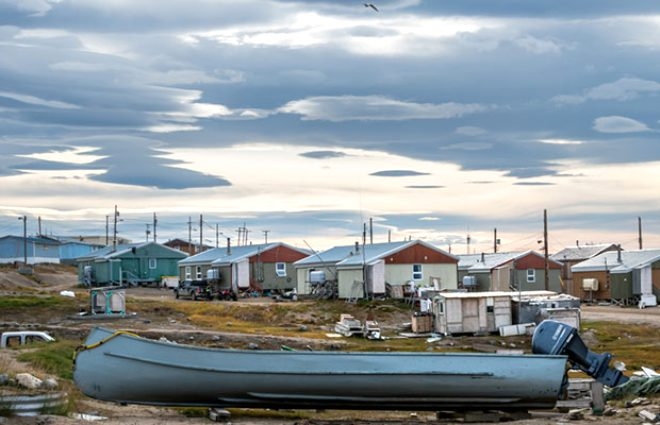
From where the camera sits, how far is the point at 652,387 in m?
21.2

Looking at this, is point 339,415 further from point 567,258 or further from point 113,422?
point 567,258

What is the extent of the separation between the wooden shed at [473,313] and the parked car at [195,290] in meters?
27.8

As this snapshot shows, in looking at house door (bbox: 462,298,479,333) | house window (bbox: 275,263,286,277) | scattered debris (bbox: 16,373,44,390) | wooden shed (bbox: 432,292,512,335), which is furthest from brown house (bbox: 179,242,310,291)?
scattered debris (bbox: 16,373,44,390)

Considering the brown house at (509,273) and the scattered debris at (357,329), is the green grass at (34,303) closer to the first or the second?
the scattered debris at (357,329)

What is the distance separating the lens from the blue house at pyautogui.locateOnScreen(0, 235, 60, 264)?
115688 mm

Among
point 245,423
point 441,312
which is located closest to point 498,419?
point 245,423

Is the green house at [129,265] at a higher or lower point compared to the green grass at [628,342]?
higher

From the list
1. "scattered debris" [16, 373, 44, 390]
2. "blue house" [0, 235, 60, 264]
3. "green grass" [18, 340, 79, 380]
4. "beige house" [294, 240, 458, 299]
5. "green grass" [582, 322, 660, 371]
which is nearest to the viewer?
"scattered debris" [16, 373, 44, 390]

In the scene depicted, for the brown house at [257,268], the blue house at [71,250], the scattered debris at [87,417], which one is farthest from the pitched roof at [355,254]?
the blue house at [71,250]

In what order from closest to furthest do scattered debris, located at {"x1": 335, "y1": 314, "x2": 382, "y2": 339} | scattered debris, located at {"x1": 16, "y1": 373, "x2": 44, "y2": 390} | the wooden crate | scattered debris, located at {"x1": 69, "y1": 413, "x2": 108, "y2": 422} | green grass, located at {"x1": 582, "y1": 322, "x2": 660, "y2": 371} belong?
scattered debris, located at {"x1": 69, "y1": 413, "x2": 108, "y2": 422} → scattered debris, located at {"x1": 16, "y1": 373, "x2": 44, "y2": 390} → green grass, located at {"x1": 582, "y1": 322, "x2": 660, "y2": 371} → scattered debris, located at {"x1": 335, "y1": 314, "x2": 382, "y2": 339} → the wooden crate

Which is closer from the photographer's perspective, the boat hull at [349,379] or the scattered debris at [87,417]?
the scattered debris at [87,417]

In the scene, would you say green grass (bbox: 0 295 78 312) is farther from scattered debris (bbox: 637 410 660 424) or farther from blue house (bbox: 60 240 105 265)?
blue house (bbox: 60 240 105 265)

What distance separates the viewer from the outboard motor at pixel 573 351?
2197cm

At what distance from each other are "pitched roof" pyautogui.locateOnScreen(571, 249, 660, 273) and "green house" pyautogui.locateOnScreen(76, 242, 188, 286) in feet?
108
